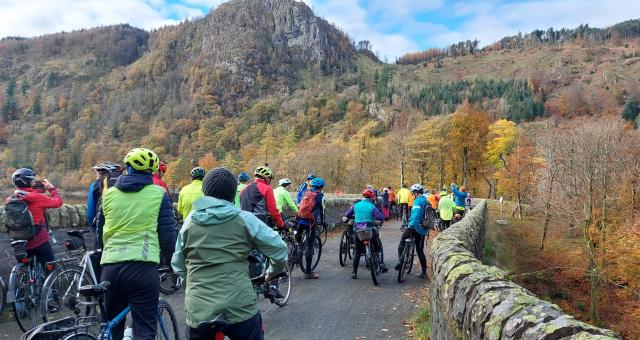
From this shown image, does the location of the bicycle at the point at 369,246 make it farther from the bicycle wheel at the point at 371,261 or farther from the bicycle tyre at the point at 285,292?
the bicycle tyre at the point at 285,292

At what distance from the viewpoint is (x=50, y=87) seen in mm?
192500

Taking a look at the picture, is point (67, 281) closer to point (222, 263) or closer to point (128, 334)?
point (128, 334)

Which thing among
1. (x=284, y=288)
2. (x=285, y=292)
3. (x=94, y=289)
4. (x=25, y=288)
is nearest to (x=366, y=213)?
(x=284, y=288)

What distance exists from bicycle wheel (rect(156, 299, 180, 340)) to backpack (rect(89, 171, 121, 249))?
1.21 metres

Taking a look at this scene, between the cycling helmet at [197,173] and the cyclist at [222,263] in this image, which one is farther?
the cycling helmet at [197,173]

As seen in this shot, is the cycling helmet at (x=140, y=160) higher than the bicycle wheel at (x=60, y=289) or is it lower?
higher

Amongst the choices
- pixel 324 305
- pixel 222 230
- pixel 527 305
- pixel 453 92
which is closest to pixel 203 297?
pixel 222 230

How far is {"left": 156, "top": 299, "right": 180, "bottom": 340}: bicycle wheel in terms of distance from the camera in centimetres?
475

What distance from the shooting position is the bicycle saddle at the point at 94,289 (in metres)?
3.69

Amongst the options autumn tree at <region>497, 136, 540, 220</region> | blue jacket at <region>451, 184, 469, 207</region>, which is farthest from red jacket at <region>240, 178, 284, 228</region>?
autumn tree at <region>497, 136, 540, 220</region>

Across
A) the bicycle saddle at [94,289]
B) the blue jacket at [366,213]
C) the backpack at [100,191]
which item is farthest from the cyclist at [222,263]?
the blue jacket at [366,213]

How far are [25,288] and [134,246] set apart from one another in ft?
11.5

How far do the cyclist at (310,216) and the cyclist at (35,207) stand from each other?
478cm

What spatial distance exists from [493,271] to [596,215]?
1172 inches
